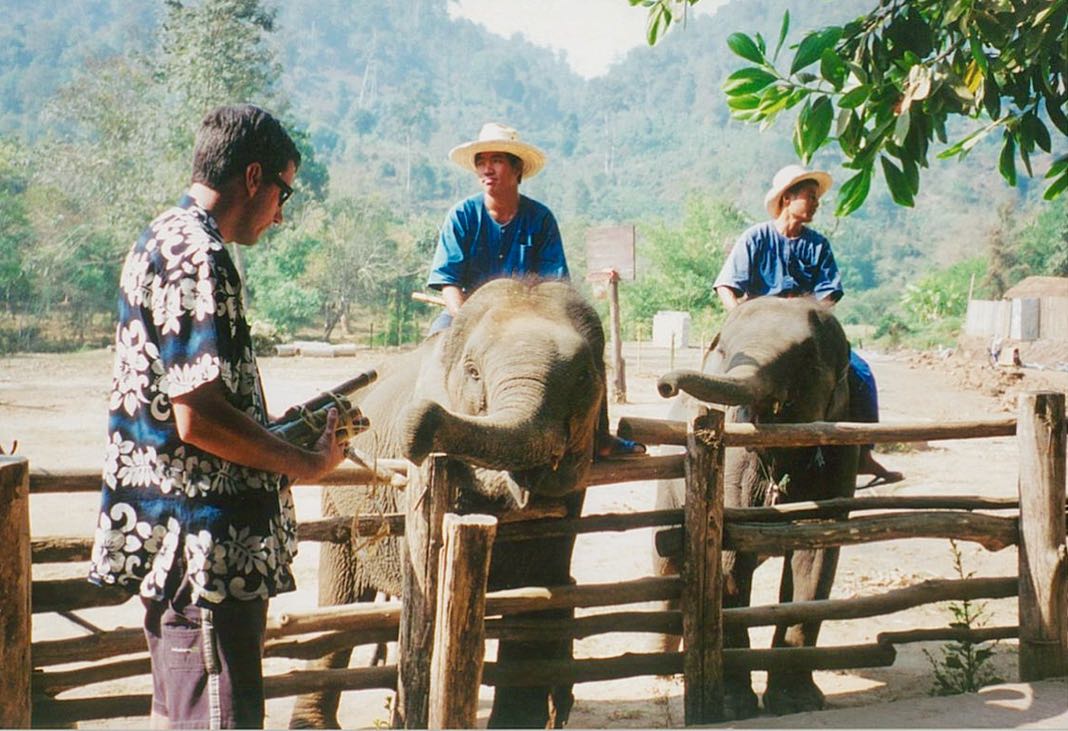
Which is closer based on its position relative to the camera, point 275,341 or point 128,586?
point 128,586

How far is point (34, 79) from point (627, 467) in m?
88.1

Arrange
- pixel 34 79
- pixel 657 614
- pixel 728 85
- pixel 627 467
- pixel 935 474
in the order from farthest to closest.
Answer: pixel 34 79
pixel 935 474
pixel 657 614
pixel 627 467
pixel 728 85

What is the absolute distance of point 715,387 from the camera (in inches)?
171

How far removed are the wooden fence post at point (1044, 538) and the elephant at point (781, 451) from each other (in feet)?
3.14

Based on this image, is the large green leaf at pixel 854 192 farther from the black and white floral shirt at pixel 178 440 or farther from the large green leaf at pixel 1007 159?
the black and white floral shirt at pixel 178 440

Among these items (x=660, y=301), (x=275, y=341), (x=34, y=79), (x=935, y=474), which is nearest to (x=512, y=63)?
(x=34, y=79)

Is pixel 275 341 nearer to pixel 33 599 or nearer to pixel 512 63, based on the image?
pixel 33 599

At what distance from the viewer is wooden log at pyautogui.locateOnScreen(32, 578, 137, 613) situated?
360 centimetres

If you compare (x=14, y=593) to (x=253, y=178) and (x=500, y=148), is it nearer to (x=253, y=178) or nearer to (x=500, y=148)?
(x=253, y=178)

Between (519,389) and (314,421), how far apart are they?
3.29ft

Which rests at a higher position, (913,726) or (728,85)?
(728,85)

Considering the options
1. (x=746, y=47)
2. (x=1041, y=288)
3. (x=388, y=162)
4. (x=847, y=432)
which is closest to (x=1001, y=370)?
(x=1041, y=288)

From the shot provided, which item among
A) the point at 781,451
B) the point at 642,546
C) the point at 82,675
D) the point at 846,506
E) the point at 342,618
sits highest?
the point at 781,451

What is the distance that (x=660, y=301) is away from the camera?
156 feet
